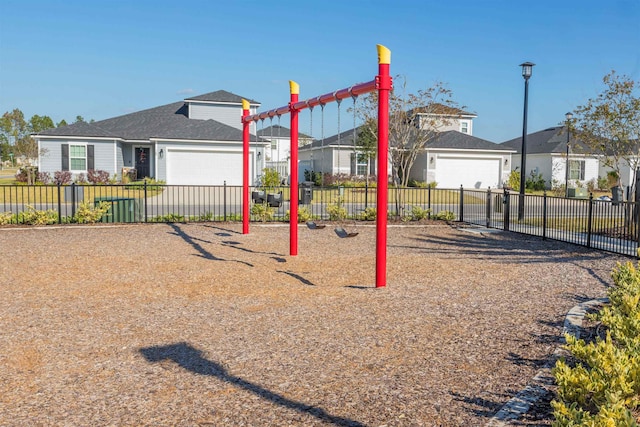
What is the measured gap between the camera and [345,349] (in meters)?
5.63

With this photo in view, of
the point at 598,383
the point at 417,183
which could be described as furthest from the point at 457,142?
the point at 598,383

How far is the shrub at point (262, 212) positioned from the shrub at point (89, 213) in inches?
165

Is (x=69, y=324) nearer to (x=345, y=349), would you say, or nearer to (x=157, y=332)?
(x=157, y=332)

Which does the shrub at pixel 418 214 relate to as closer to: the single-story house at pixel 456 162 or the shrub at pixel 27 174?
the single-story house at pixel 456 162

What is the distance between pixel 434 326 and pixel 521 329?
913mm

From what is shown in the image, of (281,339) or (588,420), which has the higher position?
(588,420)

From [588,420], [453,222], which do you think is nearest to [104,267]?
[588,420]

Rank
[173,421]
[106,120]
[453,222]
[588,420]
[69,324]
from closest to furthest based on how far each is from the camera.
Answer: [588,420], [173,421], [69,324], [453,222], [106,120]

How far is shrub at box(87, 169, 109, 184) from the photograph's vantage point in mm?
32819

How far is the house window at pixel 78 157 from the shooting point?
34125 millimetres

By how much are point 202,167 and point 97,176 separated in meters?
5.87

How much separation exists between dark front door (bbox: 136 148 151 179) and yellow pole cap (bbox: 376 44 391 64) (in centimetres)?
3152

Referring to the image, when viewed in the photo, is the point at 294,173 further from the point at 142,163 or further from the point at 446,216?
the point at 142,163

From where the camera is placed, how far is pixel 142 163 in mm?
37625
